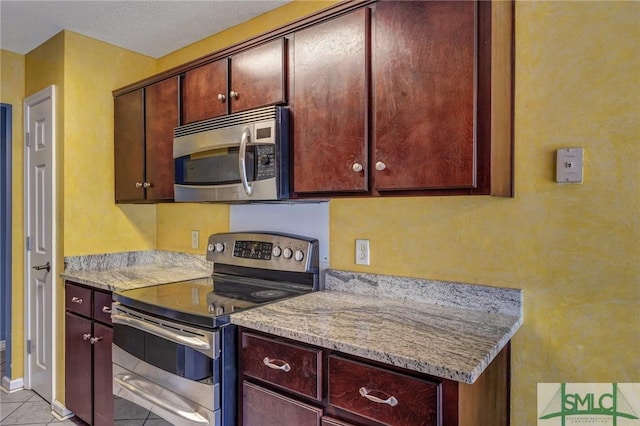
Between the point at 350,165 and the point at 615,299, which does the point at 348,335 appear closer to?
the point at 350,165

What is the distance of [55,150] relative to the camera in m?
2.45

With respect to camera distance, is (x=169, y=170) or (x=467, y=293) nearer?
(x=467, y=293)

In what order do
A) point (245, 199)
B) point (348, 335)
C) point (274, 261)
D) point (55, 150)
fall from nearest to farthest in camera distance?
point (348, 335)
point (245, 199)
point (274, 261)
point (55, 150)

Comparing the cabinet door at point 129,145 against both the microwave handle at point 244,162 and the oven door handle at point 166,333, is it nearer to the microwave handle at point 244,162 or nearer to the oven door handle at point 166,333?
the oven door handle at point 166,333

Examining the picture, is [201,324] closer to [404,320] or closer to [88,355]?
[404,320]

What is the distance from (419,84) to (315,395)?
1044mm

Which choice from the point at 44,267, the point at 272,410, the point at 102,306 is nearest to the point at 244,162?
the point at 272,410

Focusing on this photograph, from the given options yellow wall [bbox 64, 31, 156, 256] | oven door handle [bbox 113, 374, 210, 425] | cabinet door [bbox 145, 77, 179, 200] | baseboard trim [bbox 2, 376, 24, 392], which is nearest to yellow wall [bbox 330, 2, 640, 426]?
oven door handle [bbox 113, 374, 210, 425]

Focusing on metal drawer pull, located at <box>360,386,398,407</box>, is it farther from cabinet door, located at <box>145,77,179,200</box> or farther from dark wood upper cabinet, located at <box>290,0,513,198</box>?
cabinet door, located at <box>145,77,179,200</box>

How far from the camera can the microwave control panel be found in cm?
162

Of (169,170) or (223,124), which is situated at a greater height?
(223,124)

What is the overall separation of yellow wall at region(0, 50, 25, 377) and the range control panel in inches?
59.6

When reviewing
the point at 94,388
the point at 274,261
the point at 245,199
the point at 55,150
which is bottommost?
the point at 94,388

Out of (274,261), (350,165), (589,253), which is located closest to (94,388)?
(274,261)
